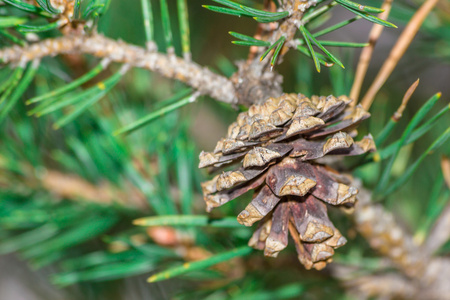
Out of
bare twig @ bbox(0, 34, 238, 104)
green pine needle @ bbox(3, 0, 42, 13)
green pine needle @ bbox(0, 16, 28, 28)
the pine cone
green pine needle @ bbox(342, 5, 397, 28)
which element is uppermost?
green pine needle @ bbox(0, 16, 28, 28)

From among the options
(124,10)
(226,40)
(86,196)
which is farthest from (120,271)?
(226,40)

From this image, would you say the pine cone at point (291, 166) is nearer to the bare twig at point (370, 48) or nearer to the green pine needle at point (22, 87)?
the bare twig at point (370, 48)

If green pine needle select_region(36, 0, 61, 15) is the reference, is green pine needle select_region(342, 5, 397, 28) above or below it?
below

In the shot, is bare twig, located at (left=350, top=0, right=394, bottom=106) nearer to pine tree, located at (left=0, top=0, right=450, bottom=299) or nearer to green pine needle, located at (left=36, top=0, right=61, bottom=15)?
pine tree, located at (left=0, top=0, right=450, bottom=299)

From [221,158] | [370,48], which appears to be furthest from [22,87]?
[370,48]

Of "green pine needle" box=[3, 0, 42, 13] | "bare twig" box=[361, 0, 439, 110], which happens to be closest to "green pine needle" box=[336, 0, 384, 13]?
"bare twig" box=[361, 0, 439, 110]

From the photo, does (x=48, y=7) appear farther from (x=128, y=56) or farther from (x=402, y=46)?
(x=402, y=46)
